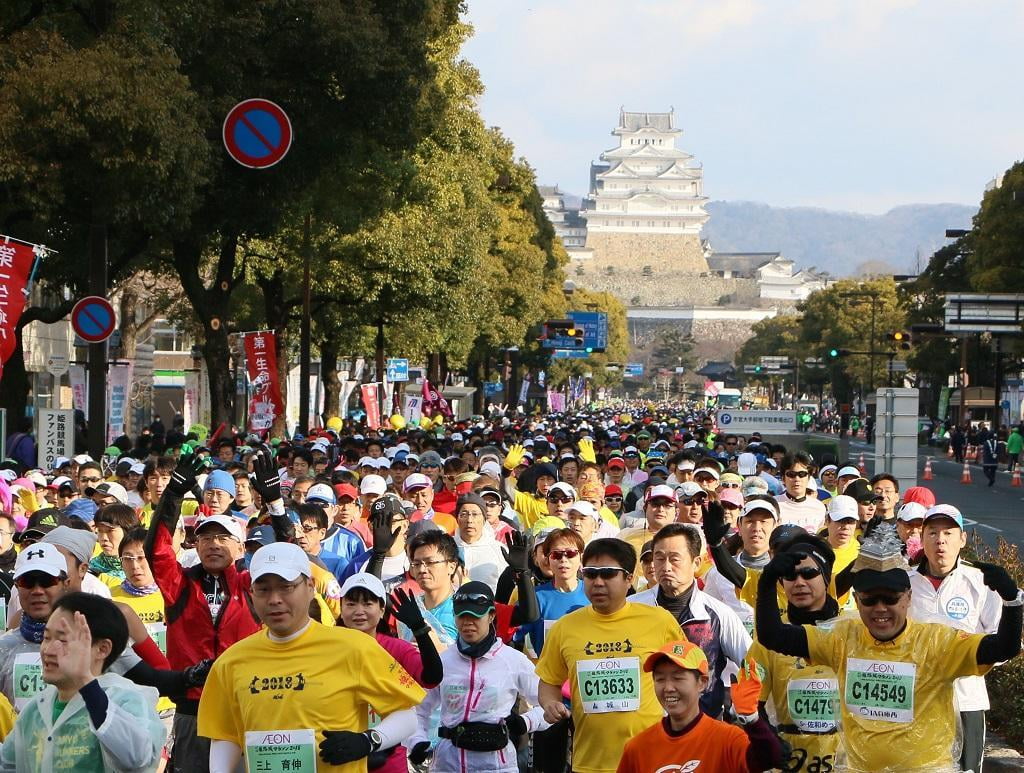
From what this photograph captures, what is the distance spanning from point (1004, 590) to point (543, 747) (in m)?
2.11

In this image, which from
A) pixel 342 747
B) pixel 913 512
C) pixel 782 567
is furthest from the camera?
pixel 913 512

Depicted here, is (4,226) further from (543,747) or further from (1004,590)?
(1004,590)

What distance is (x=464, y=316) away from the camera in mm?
45812

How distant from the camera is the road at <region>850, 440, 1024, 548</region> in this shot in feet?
89.9

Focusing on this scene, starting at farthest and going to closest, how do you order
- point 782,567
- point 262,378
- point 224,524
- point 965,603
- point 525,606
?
point 262,378 < point 525,606 < point 965,603 < point 224,524 < point 782,567

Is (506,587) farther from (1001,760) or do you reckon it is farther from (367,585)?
(1001,760)

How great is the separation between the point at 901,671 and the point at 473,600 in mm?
1817

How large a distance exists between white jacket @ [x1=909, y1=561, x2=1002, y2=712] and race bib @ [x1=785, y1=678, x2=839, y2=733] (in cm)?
141

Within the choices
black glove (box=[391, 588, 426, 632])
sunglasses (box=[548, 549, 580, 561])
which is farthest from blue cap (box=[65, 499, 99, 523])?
black glove (box=[391, 588, 426, 632])

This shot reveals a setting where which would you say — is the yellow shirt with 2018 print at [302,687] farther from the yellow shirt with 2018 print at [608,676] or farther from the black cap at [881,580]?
the black cap at [881,580]

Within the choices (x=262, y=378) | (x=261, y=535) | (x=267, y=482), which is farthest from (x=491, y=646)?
(x=262, y=378)

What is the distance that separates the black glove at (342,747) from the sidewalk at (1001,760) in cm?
521

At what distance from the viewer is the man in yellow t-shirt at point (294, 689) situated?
5617 mm

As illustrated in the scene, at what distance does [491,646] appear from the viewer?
7203mm
